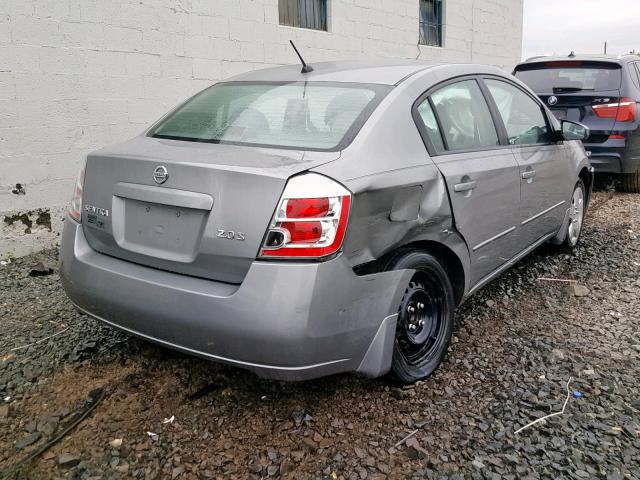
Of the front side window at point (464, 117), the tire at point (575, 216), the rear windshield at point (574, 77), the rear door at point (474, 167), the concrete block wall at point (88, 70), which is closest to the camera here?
the rear door at point (474, 167)

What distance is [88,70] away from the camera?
5074mm

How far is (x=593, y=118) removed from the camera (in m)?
6.78

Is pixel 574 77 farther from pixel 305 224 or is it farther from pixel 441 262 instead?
pixel 305 224

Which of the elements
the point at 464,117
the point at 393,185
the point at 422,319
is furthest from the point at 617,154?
the point at 393,185

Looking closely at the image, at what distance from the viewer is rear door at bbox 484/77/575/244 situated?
3.81 meters

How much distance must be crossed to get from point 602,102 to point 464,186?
15.1 ft

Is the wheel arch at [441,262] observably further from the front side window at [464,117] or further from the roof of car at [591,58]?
the roof of car at [591,58]

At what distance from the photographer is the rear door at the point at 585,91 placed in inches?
265

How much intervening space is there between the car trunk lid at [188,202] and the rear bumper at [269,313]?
81 millimetres

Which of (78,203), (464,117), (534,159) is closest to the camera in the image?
(78,203)

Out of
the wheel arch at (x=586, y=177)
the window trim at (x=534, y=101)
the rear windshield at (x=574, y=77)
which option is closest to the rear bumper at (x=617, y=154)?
the rear windshield at (x=574, y=77)

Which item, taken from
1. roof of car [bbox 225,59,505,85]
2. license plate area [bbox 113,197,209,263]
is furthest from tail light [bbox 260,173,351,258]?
roof of car [bbox 225,59,505,85]

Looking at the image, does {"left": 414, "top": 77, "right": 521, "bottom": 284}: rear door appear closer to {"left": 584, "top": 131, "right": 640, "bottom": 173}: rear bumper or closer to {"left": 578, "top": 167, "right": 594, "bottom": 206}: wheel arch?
{"left": 578, "top": 167, "right": 594, "bottom": 206}: wheel arch

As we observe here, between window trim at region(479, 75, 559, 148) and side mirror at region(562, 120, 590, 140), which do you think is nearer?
window trim at region(479, 75, 559, 148)
